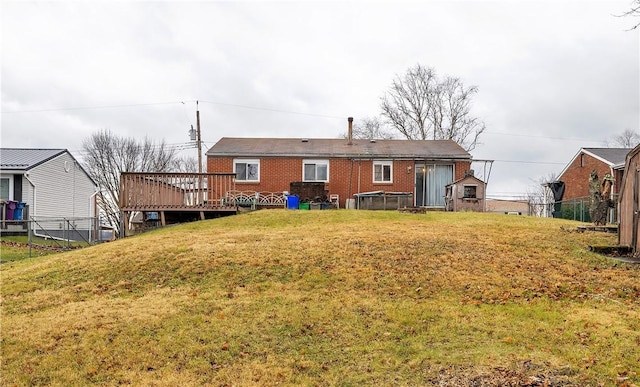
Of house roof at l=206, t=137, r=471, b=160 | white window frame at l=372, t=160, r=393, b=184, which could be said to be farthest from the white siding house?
white window frame at l=372, t=160, r=393, b=184

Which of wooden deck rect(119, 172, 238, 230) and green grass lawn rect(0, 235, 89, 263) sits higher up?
wooden deck rect(119, 172, 238, 230)

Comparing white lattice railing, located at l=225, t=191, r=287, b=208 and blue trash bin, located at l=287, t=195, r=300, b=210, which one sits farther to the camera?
blue trash bin, located at l=287, t=195, r=300, b=210

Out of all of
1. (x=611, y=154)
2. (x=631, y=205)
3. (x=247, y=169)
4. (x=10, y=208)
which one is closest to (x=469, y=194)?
(x=247, y=169)

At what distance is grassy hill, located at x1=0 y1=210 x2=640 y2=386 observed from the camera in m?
5.31

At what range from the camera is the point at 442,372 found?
16.8 feet

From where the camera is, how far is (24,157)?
25453 millimetres

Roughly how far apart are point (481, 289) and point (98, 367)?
19.4 ft

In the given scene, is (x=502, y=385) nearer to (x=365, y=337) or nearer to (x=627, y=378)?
(x=627, y=378)

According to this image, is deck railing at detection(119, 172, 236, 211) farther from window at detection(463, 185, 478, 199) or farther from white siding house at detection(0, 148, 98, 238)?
window at detection(463, 185, 478, 199)

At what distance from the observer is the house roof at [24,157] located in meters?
23.3

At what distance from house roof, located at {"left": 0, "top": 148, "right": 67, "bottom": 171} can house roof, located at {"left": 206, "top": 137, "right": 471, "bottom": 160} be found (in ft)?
30.8

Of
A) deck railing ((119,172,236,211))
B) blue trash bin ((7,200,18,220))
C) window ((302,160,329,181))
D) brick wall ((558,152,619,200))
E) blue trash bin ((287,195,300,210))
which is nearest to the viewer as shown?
deck railing ((119,172,236,211))

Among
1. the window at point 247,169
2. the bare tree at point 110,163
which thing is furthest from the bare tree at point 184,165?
the window at point 247,169

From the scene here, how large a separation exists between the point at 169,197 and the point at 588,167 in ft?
84.0
